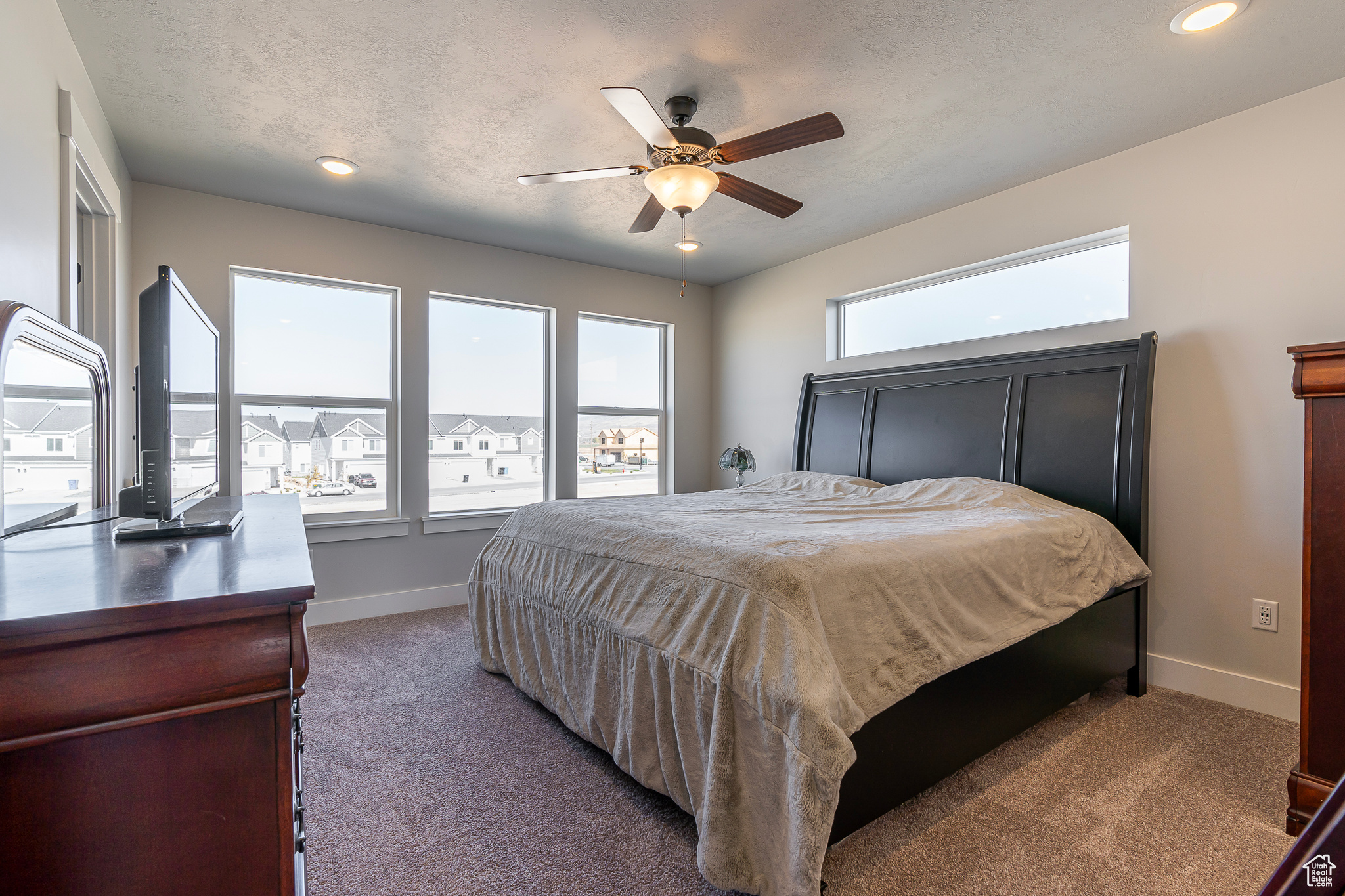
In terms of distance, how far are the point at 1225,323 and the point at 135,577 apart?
12.0 feet

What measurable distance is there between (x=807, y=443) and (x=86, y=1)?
3885 mm

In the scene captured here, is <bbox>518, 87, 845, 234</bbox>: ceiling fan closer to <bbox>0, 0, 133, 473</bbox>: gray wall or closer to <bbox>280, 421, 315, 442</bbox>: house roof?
<bbox>0, 0, 133, 473</bbox>: gray wall

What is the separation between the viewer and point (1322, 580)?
5.45 ft

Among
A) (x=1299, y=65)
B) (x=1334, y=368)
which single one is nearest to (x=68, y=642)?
(x=1334, y=368)

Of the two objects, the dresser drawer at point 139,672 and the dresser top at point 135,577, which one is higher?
the dresser top at point 135,577

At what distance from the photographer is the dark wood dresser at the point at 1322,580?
1631 millimetres

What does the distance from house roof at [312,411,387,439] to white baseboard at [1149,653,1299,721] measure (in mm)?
4443

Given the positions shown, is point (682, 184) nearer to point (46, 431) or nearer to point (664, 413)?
point (46, 431)

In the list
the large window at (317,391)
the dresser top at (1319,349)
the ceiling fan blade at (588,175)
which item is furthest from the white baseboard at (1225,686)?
the large window at (317,391)

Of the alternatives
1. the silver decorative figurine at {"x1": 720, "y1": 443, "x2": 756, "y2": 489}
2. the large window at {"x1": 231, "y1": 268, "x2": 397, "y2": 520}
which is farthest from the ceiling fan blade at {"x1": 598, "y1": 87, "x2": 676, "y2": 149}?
the silver decorative figurine at {"x1": 720, "y1": 443, "x2": 756, "y2": 489}

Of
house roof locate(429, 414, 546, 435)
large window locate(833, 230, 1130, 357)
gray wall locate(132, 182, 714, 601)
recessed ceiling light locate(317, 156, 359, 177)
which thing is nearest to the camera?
recessed ceiling light locate(317, 156, 359, 177)

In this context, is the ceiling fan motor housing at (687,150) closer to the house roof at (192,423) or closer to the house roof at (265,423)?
the house roof at (192,423)

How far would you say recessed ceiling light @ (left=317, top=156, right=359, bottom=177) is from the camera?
2961mm

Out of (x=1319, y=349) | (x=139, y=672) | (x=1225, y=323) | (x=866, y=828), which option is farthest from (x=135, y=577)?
(x=1225, y=323)
